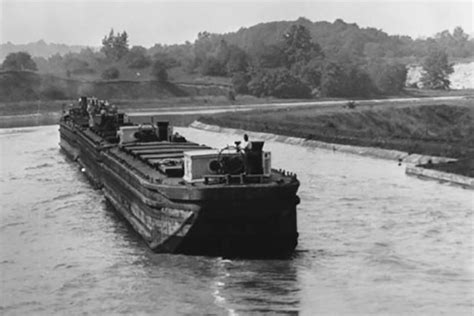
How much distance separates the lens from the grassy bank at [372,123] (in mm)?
71250

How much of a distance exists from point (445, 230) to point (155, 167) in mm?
13130

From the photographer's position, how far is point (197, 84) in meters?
168

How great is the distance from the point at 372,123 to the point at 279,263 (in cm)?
7396

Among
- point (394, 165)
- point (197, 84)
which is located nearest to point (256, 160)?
point (394, 165)

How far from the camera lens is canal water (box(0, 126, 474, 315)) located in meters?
26.6

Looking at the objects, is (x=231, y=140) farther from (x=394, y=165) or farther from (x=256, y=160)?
(x=256, y=160)

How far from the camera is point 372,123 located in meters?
103

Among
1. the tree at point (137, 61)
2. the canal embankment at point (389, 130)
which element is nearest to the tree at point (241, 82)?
the tree at point (137, 61)

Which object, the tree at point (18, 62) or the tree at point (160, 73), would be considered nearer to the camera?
the tree at point (160, 73)

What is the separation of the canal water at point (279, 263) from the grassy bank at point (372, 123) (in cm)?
2180

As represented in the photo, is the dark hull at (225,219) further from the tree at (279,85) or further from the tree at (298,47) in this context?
the tree at (298,47)

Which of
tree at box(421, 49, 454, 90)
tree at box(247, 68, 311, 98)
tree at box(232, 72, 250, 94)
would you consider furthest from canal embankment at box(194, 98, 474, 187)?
tree at box(421, 49, 454, 90)

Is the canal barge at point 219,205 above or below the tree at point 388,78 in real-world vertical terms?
below

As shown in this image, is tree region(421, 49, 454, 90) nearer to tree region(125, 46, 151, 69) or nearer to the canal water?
tree region(125, 46, 151, 69)
